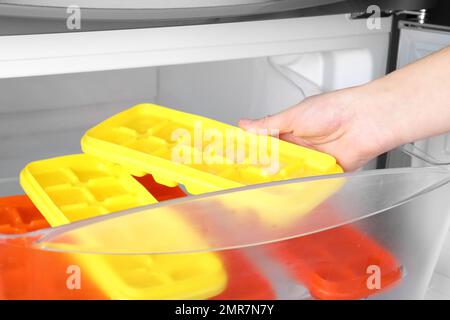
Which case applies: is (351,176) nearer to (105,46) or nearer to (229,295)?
(229,295)

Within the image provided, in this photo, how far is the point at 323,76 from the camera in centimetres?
100

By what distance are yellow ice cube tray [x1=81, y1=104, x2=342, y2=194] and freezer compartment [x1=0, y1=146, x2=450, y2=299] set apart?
0.56 ft

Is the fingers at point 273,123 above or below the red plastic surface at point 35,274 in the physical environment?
above

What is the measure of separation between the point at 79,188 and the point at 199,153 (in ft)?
0.48

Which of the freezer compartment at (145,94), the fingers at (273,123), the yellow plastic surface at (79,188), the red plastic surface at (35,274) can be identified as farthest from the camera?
the freezer compartment at (145,94)

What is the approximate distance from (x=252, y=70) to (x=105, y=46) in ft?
1.30

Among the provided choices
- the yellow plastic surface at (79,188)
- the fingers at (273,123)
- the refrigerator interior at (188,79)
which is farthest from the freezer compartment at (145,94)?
the yellow plastic surface at (79,188)

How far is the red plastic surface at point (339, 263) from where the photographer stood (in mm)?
556

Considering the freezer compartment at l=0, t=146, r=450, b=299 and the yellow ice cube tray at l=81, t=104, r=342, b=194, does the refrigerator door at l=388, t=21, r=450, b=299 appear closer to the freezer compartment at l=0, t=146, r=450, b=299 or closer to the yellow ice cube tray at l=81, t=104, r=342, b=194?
the yellow ice cube tray at l=81, t=104, r=342, b=194

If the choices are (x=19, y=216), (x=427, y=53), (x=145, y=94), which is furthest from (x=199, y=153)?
(x=145, y=94)

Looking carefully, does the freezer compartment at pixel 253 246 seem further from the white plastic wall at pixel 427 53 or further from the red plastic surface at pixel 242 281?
the white plastic wall at pixel 427 53

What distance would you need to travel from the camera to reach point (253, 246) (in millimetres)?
529

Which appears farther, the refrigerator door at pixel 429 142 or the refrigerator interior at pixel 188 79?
the refrigerator door at pixel 429 142

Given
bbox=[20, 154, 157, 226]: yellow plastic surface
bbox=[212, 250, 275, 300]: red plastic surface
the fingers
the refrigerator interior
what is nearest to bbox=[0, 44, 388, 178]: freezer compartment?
the refrigerator interior
